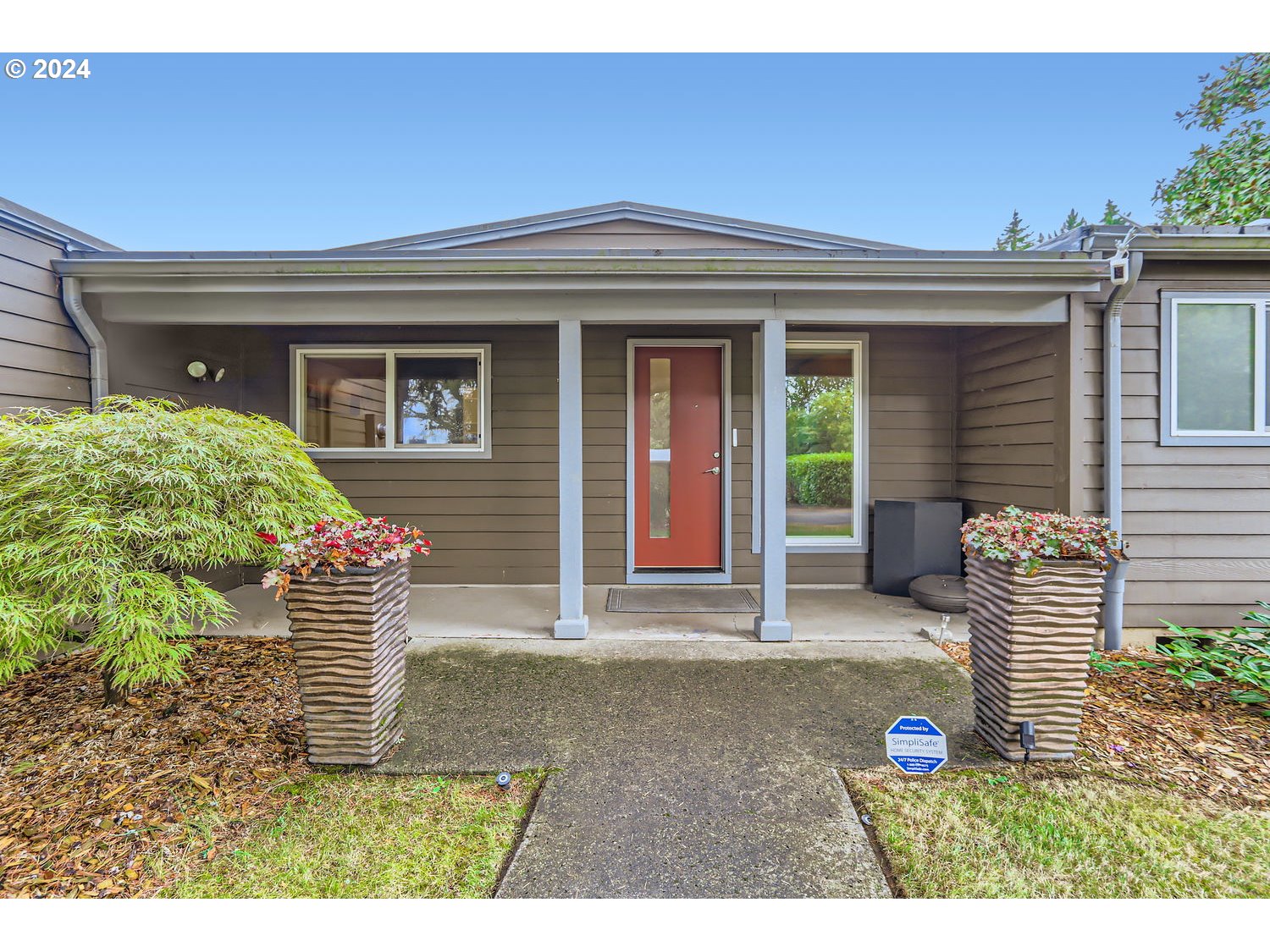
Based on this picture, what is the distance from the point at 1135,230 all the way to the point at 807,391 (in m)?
2.15

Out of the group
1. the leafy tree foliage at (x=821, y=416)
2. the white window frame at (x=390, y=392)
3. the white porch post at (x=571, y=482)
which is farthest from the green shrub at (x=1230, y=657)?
the white window frame at (x=390, y=392)

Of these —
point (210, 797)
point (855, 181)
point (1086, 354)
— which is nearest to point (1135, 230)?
point (1086, 354)

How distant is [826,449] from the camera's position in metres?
4.60

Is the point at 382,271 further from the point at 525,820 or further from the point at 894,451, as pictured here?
the point at 894,451

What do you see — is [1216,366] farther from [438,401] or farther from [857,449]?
[438,401]

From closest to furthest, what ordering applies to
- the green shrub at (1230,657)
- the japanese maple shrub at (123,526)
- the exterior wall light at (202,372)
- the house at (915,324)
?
the japanese maple shrub at (123,526), the green shrub at (1230,657), the house at (915,324), the exterior wall light at (202,372)

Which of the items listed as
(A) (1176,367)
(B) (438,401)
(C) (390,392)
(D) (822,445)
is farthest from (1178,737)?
(C) (390,392)

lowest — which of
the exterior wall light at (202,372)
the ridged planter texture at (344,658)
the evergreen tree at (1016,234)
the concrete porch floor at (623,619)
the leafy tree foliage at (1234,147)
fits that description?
the concrete porch floor at (623,619)

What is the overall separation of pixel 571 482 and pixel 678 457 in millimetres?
1519

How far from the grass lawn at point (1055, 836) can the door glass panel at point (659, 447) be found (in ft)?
9.23

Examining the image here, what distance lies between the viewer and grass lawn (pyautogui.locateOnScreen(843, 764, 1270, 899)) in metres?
1.46

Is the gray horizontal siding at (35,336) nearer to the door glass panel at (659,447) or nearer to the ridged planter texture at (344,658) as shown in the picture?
the ridged planter texture at (344,658)

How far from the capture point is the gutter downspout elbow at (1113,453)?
10.4ft

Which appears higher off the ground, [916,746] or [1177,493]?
[1177,493]
